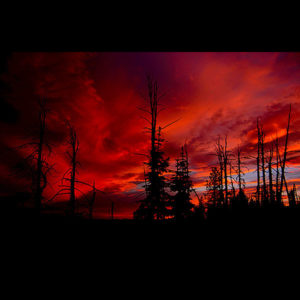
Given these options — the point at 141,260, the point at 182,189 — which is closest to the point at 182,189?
the point at 182,189

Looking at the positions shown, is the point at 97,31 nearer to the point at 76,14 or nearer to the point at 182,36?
the point at 76,14

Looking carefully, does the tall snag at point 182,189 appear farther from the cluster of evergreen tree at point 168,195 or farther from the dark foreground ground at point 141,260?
the dark foreground ground at point 141,260

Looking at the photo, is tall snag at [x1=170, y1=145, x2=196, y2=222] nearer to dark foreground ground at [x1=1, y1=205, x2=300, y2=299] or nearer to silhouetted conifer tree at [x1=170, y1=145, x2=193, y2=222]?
silhouetted conifer tree at [x1=170, y1=145, x2=193, y2=222]

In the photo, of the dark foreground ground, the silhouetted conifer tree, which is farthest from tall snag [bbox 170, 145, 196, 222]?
the dark foreground ground

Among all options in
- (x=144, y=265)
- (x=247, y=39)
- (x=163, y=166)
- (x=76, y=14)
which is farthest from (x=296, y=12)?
(x=163, y=166)

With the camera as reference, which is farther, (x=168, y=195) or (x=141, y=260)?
(x=168, y=195)

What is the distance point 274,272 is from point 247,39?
3930 millimetres

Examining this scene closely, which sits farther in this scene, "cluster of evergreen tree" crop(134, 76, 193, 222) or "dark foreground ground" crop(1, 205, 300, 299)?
"cluster of evergreen tree" crop(134, 76, 193, 222)

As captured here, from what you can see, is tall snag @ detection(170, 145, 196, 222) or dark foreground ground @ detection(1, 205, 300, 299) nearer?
dark foreground ground @ detection(1, 205, 300, 299)

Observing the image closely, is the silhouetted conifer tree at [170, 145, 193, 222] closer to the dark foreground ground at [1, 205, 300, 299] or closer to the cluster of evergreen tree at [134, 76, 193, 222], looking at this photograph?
the cluster of evergreen tree at [134, 76, 193, 222]

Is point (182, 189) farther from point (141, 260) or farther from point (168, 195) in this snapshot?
point (141, 260)

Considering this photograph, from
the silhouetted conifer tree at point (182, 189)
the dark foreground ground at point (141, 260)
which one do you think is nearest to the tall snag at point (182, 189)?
the silhouetted conifer tree at point (182, 189)

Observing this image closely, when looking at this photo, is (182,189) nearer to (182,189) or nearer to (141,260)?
(182,189)

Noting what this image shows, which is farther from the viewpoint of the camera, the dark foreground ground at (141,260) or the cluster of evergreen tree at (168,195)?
the cluster of evergreen tree at (168,195)
